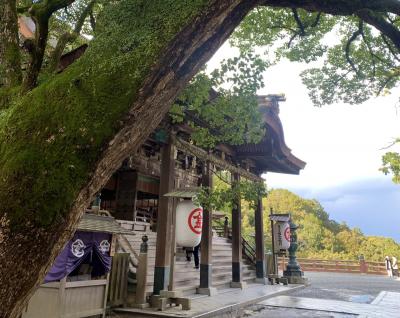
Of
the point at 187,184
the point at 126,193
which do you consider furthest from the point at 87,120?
the point at 187,184

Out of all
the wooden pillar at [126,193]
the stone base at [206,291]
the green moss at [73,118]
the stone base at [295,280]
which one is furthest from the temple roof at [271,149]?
the green moss at [73,118]

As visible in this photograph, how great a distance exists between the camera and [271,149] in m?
11.5

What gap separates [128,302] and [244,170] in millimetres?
6739

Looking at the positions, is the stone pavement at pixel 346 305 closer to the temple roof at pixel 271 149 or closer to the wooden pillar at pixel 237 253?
the wooden pillar at pixel 237 253

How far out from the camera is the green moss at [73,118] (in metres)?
1.95

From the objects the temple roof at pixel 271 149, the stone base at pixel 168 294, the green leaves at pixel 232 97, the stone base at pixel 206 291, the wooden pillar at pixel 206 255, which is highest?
the temple roof at pixel 271 149

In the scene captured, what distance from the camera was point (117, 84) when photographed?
7.53ft

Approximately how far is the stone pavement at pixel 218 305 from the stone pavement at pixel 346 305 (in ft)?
1.70

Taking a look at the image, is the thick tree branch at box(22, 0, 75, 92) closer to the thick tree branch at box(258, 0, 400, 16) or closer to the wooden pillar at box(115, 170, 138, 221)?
the thick tree branch at box(258, 0, 400, 16)

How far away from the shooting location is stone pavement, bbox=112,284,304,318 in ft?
23.1

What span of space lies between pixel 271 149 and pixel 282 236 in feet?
13.9

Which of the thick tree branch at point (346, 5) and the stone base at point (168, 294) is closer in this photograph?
the thick tree branch at point (346, 5)

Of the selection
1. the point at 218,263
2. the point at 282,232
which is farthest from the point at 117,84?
the point at 282,232

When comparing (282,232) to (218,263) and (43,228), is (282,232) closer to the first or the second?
(218,263)
